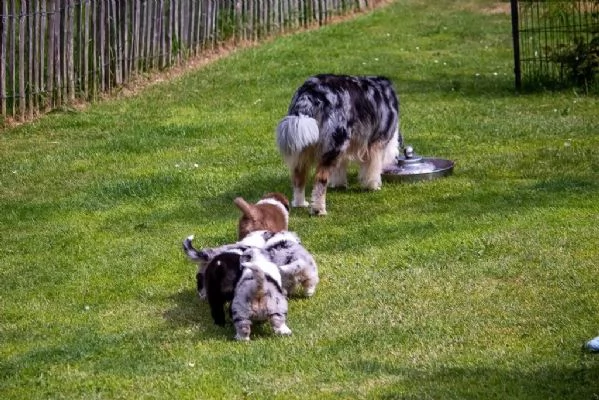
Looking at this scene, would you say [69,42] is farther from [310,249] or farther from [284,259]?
[284,259]

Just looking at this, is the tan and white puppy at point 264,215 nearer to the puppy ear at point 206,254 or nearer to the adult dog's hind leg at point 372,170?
the puppy ear at point 206,254

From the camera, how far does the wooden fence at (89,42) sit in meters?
15.5

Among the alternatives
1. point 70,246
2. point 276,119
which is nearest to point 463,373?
point 70,246

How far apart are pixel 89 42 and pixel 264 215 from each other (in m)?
7.66

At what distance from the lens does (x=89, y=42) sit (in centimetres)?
1656

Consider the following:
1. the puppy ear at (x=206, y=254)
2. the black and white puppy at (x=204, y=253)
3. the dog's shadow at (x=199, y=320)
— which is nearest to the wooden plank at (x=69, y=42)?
the dog's shadow at (x=199, y=320)

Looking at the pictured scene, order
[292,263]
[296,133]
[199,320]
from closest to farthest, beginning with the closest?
[199,320] < [292,263] < [296,133]

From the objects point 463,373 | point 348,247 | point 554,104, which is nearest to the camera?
point 463,373

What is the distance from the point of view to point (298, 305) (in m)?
8.63

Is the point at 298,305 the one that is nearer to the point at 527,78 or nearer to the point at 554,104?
the point at 554,104

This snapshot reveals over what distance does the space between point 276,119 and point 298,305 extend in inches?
292

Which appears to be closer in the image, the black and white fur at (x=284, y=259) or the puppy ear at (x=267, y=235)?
the black and white fur at (x=284, y=259)

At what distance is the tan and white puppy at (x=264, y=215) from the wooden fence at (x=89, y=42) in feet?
21.1

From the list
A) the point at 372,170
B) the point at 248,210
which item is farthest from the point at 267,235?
the point at 372,170
